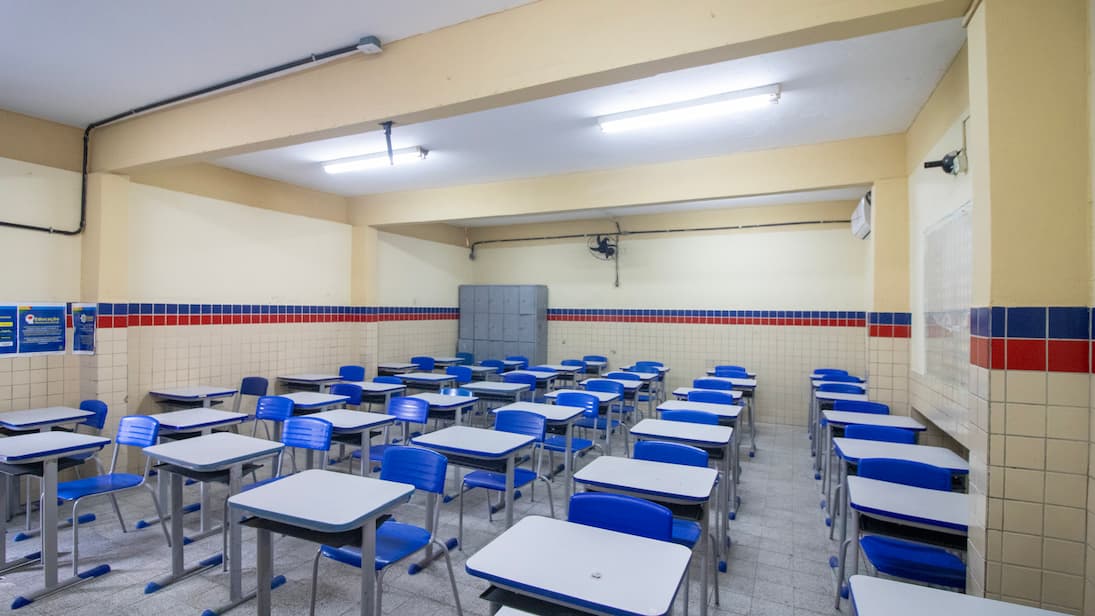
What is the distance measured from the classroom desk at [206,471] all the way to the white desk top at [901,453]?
11.9 ft

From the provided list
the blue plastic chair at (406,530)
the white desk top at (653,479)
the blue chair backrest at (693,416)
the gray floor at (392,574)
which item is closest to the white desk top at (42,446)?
the gray floor at (392,574)

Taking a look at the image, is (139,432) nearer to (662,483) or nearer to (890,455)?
(662,483)

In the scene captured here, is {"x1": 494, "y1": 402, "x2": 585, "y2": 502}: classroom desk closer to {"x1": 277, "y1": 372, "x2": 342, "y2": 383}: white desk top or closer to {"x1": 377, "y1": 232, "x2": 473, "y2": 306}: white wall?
{"x1": 277, "y1": 372, "x2": 342, "y2": 383}: white desk top

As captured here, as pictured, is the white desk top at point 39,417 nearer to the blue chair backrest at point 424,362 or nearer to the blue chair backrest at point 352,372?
the blue chair backrest at point 352,372

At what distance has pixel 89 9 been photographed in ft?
9.64

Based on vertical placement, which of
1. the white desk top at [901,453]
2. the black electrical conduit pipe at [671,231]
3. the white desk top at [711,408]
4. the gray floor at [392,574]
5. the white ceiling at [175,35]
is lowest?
the gray floor at [392,574]

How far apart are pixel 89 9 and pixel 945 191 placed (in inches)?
217

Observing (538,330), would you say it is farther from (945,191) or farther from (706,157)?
(945,191)

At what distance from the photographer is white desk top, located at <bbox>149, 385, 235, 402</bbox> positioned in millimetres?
5156

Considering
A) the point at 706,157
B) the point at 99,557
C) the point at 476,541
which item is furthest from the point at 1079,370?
the point at 99,557

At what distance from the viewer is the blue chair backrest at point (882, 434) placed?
368cm

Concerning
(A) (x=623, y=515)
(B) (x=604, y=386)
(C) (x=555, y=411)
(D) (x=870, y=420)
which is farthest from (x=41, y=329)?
(D) (x=870, y=420)

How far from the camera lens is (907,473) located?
2863 millimetres

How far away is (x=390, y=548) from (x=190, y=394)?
12.4 feet
